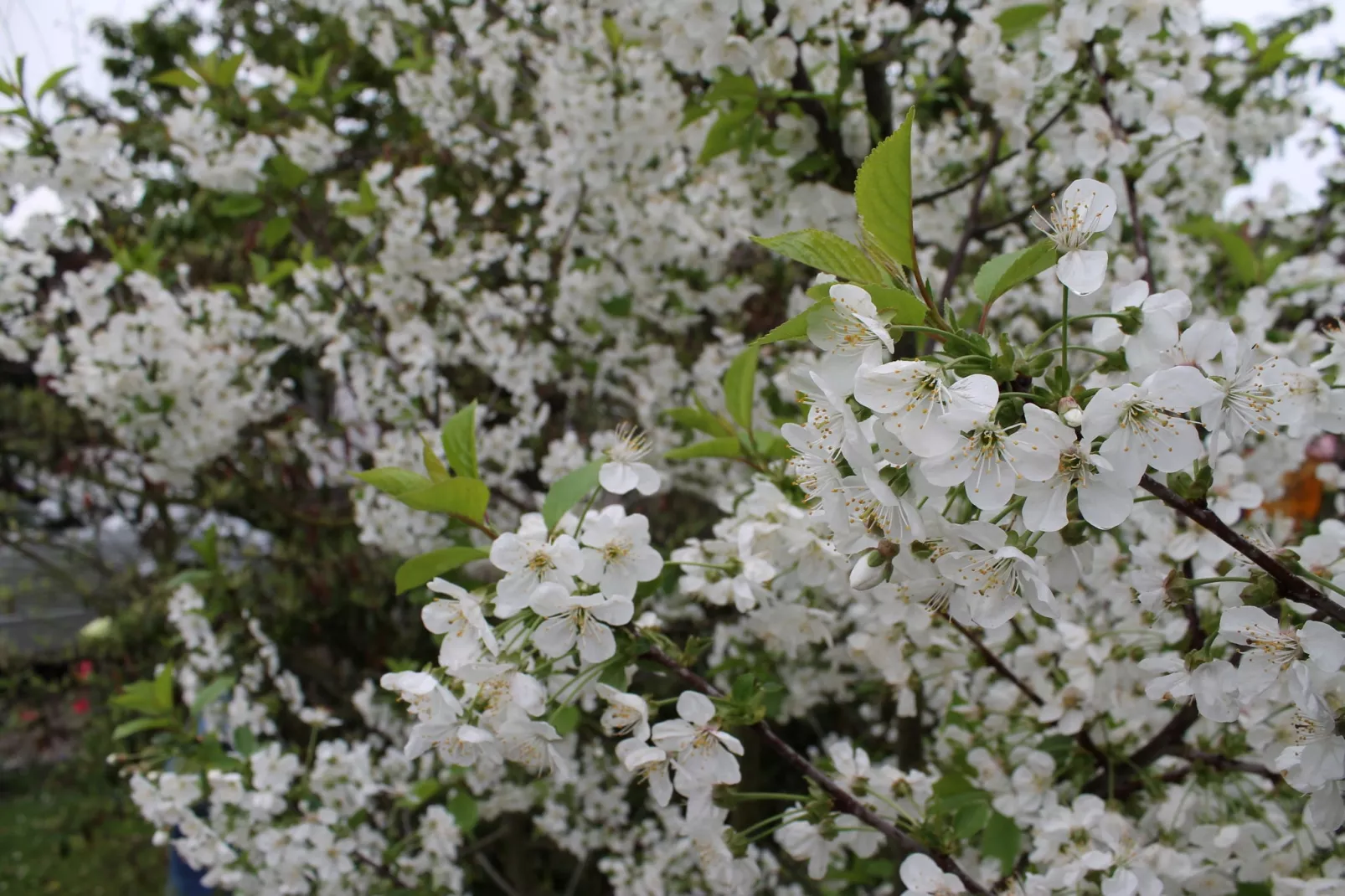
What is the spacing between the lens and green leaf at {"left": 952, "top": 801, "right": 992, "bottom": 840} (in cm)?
143

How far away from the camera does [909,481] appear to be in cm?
86

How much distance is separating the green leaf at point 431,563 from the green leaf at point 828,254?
0.56m

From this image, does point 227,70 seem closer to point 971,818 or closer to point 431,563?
point 431,563

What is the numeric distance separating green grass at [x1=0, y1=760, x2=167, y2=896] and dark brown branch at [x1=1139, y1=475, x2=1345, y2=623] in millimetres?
5031

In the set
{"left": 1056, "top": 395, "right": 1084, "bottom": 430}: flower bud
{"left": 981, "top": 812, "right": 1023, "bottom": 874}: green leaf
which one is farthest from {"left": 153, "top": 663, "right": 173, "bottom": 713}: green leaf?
{"left": 1056, "top": 395, "right": 1084, "bottom": 430}: flower bud

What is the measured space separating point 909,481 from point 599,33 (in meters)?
2.72

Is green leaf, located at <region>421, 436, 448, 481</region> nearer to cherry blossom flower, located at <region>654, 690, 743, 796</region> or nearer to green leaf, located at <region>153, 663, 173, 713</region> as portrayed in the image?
cherry blossom flower, located at <region>654, 690, 743, 796</region>

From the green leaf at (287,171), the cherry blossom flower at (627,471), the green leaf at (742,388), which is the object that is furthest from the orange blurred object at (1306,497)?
the green leaf at (287,171)

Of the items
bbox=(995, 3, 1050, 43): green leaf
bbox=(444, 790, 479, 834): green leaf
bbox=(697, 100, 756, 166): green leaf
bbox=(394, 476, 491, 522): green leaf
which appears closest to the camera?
bbox=(394, 476, 491, 522): green leaf

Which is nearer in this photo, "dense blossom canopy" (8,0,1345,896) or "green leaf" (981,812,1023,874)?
"dense blossom canopy" (8,0,1345,896)

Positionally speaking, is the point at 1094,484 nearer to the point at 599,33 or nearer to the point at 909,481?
the point at 909,481

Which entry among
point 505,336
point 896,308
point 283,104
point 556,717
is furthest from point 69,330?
point 896,308

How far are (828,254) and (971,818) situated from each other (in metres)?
1.04

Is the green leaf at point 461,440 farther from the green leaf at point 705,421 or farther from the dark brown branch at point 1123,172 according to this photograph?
the dark brown branch at point 1123,172
